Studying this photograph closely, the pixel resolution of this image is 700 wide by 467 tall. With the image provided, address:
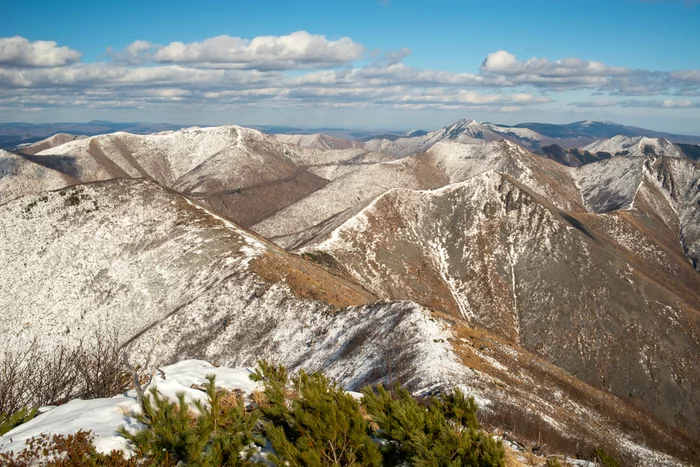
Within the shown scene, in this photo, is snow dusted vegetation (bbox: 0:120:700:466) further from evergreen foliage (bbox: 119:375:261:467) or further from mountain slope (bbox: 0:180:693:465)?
evergreen foliage (bbox: 119:375:261:467)

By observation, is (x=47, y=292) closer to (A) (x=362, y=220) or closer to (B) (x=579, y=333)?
(A) (x=362, y=220)

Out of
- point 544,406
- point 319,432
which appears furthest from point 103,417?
point 544,406

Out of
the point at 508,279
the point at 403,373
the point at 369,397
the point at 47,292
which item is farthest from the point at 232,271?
the point at 508,279

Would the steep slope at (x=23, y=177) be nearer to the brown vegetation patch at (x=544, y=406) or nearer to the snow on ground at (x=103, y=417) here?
the brown vegetation patch at (x=544, y=406)

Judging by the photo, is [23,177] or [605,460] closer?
[605,460]

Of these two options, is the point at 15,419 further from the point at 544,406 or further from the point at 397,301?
the point at 397,301

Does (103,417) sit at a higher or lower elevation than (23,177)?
higher
